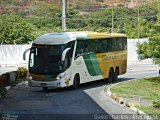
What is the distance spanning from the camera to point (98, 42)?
81.9ft

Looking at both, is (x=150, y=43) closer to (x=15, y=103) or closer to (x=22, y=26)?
(x=15, y=103)

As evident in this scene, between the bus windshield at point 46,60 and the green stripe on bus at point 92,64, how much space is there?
7.96ft

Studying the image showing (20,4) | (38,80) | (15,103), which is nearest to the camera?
(15,103)

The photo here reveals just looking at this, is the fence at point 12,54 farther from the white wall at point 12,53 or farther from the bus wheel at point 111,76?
the bus wheel at point 111,76

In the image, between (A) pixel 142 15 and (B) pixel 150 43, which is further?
(A) pixel 142 15

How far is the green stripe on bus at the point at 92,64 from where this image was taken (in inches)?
916

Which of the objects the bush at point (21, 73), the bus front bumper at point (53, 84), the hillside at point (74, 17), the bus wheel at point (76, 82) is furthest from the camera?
the hillside at point (74, 17)

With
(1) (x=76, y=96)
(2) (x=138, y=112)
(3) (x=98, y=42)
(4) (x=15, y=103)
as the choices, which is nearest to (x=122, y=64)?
(3) (x=98, y=42)

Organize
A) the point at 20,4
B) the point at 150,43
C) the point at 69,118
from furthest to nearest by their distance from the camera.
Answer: the point at 20,4
the point at 150,43
the point at 69,118

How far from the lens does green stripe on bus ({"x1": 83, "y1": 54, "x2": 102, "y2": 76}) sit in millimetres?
23266

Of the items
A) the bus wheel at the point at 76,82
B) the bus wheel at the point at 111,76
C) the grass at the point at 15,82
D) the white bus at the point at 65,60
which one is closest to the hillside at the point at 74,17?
the bus wheel at the point at 111,76

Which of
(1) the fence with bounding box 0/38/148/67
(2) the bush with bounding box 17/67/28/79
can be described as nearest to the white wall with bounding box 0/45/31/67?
(1) the fence with bounding box 0/38/148/67

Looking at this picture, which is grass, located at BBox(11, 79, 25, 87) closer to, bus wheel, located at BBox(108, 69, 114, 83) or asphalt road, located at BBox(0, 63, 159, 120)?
asphalt road, located at BBox(0, 63, 159, 120)

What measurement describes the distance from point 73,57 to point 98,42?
3797 mm
